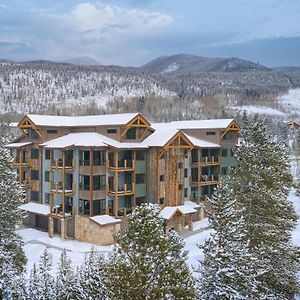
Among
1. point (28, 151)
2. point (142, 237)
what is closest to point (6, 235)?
point (142, 237)

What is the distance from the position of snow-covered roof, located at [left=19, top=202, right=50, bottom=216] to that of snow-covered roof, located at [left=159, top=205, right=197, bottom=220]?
1134cm

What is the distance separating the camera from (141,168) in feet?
131

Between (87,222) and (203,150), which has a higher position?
(203,150)

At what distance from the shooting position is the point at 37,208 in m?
40.4

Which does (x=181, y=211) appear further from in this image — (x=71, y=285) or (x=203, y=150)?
(x=71, y=285)

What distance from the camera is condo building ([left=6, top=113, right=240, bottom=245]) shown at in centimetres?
3728

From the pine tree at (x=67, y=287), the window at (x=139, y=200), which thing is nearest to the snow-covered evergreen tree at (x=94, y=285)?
the pine tree at (x=67, y=287)

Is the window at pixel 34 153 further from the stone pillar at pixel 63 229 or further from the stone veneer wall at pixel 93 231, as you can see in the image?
the stone veneer wall at pixel 93 231

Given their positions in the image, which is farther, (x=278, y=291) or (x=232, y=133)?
(x=232, y=133)

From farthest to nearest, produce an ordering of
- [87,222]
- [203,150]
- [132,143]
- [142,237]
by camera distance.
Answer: [203,150] < [132,143] < [87,222] < [142,237]

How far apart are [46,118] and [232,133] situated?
22313mm

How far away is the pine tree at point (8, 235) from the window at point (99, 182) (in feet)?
49.8

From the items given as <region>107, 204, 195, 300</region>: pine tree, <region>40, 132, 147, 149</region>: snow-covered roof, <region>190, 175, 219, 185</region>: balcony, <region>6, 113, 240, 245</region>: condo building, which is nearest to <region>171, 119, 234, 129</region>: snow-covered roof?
<region>6, 113, 240, 245</region>: condo building

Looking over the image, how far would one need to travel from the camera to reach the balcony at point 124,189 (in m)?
37.7
